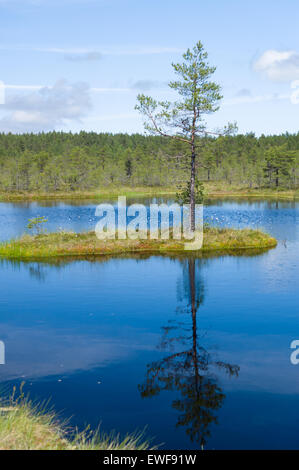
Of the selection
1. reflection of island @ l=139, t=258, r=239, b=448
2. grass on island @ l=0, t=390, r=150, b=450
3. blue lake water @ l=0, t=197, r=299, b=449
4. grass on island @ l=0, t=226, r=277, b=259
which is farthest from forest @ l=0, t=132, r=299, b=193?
grass on island @ l=0, t=390, r=150, b=450

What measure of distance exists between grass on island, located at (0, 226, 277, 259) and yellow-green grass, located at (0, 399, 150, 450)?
81.4 feet

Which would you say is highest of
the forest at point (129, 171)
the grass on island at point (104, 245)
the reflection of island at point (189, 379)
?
the forest at point (129, 171)

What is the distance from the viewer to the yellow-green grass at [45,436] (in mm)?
9648

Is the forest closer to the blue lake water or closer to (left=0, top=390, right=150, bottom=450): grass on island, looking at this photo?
the blue lake water

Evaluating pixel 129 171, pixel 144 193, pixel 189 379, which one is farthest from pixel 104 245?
pixel 129 171

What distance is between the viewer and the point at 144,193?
12975 cm

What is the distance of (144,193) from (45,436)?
120464 mm

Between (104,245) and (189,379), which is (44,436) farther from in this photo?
(104,245)

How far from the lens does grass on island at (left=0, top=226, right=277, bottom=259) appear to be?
1435 inches

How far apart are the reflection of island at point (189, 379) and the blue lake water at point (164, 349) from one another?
0.04 metres

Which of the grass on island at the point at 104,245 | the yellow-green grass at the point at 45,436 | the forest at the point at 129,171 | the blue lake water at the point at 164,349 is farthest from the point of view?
the forest at the point at 129,171

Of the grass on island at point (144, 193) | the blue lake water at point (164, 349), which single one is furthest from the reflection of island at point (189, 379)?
the grass on island at point (144, 193)

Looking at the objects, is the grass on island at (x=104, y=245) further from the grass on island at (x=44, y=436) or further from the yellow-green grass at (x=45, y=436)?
the yellow-green grass at (x=45, y=436)

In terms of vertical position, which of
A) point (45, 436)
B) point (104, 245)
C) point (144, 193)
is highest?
point (144, 193)
